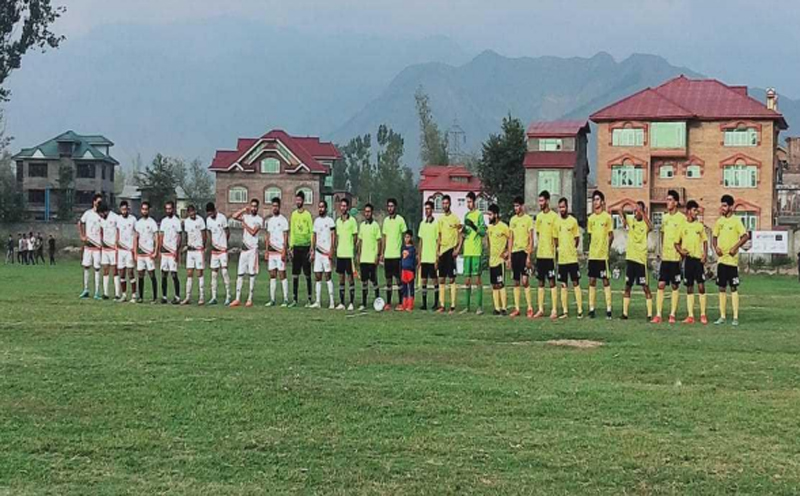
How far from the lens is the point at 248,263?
22.5 metres

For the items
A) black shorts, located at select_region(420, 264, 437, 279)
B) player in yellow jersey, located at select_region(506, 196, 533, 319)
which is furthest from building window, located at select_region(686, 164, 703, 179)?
player in yellow jersey, located at select_region(506, 196, 533, 319)

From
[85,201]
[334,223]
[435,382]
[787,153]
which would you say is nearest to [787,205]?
[787,153]

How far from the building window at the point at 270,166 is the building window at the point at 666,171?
30.4m

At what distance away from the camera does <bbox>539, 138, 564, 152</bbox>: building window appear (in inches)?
3115

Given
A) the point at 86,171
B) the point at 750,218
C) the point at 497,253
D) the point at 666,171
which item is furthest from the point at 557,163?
the point at 497,253

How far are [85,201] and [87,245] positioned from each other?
84444mm

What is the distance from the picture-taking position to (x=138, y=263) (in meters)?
23.0

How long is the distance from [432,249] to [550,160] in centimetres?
5606

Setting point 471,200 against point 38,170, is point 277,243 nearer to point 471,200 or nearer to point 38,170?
point 471,200

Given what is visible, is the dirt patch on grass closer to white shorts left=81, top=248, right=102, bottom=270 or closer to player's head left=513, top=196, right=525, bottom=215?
player's head left=513, top=196, right=525, bottom=215

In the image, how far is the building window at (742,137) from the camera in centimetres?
6869

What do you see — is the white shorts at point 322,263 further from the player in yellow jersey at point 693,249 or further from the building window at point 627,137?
the building window at point 627,137

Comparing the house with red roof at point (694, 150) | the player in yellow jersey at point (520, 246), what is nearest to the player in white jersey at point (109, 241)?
the player in yellow jersey at point (520, 246)

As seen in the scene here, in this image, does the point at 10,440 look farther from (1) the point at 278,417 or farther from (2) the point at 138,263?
(2) the point at 138,263
